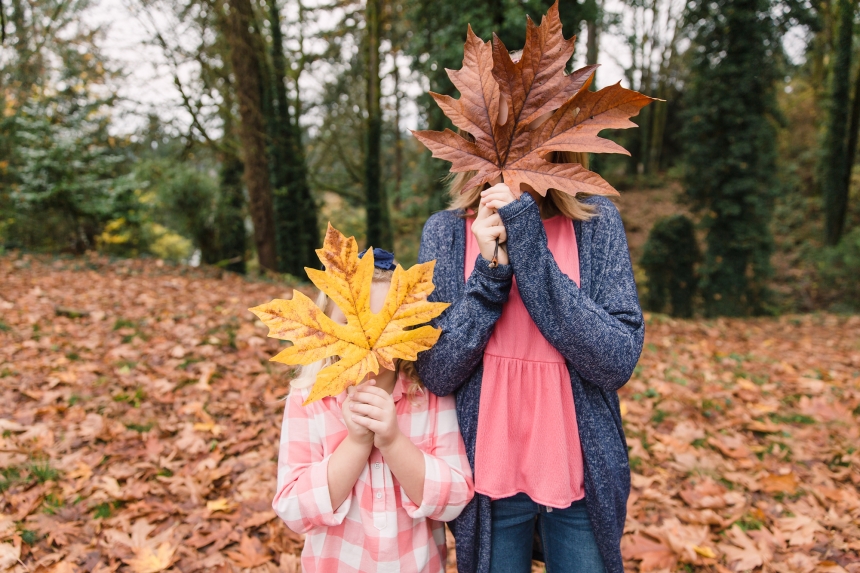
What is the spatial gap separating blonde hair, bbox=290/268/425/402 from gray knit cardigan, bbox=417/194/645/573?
76 millimetres

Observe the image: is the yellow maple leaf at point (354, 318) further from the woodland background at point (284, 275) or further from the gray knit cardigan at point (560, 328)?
the woodland background at point (284, 275)

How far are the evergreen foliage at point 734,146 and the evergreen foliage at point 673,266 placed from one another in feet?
0.87

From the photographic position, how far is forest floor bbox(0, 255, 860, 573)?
2.28 metres

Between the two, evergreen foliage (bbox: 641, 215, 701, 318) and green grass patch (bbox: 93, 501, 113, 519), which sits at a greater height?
evergreen foliage (bbox: 641, 215, 701, 318)

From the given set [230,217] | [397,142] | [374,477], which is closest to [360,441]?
[374,477]

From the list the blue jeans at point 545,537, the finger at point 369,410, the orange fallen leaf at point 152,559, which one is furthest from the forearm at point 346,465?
the orange fallen leaf at point 152,559

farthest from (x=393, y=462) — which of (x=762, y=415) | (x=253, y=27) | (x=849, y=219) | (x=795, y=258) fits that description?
(x=849, y=219)

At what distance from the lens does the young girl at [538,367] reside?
3.79 ft

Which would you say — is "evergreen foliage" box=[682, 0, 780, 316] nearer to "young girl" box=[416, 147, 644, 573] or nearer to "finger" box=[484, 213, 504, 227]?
"young girl" box=[416, 147, 644, 573]

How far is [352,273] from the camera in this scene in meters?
1.12

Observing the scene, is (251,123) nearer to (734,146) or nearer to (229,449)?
(229,449)

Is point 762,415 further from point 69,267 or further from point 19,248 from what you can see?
point 19,248

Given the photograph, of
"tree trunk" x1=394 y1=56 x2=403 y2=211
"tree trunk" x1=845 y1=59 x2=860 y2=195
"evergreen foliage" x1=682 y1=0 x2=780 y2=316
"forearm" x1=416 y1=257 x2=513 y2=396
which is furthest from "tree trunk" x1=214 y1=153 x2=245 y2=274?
"tree trunk" x1=845 y1=59 x2=860 y2=195

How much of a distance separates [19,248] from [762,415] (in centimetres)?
1188
